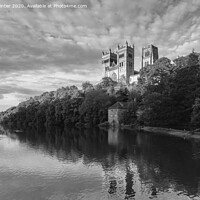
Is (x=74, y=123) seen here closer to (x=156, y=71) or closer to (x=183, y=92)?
(x=156, y=71)

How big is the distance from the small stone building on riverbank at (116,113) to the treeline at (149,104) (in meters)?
2.77

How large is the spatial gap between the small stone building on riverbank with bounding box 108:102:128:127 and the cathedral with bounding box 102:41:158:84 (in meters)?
63.8

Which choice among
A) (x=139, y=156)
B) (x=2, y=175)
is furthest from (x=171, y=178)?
(x=2, y=175)

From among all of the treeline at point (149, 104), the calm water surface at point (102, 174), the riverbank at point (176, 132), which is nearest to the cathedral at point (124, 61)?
the treeline at point (149, 104)

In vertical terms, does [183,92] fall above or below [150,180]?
above

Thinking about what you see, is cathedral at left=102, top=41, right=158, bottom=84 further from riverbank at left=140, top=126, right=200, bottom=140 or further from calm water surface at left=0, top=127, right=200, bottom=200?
calm water surface at left=0, top=127, right=200, bottom=200

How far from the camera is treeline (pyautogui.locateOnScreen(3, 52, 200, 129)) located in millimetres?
52531

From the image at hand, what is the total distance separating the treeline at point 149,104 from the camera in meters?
52.5

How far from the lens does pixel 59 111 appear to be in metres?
83.1

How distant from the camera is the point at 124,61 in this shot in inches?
5664

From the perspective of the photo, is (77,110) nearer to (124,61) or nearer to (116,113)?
(116,113)

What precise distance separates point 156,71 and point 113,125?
807 inches

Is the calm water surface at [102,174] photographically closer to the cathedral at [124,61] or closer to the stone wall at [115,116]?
the stone wall at [115,116]

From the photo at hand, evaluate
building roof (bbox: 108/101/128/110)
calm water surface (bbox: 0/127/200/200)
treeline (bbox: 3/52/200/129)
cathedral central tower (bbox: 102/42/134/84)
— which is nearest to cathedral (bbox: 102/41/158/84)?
cathedral central tower (bbox: 102/42/134/84)
